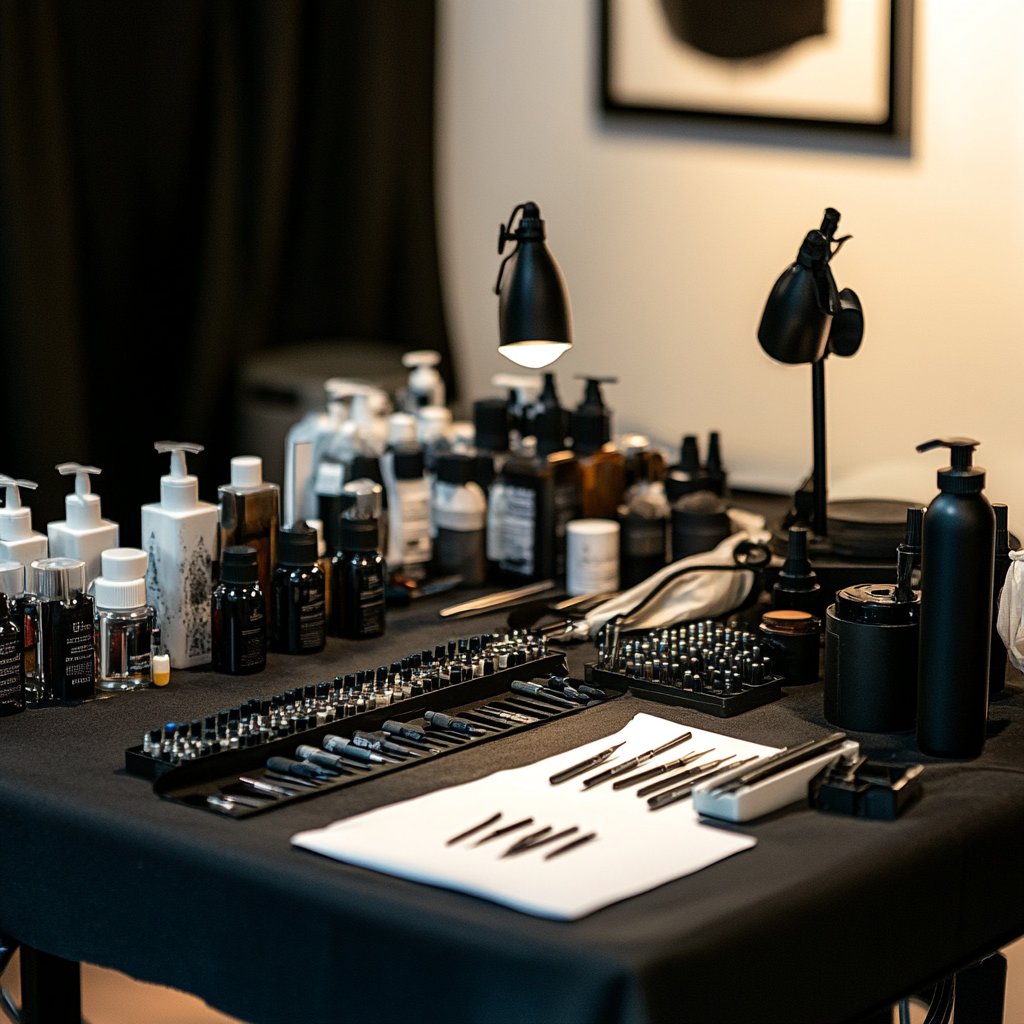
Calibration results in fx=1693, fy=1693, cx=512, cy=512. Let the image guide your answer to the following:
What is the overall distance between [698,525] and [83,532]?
0.75m

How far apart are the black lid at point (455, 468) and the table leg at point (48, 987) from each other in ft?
2.59

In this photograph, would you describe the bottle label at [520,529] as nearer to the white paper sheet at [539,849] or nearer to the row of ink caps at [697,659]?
the row of ink caps at [697,659]

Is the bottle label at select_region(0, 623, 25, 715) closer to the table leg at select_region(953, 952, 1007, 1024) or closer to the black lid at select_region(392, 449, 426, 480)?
the black lid at select_region(392, 449, 426, 480)

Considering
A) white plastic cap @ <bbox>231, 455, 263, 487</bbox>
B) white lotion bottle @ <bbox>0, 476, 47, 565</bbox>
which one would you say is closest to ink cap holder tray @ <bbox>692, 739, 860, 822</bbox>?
white plastic cap @ <bbox>231, 455, 263, 487</bbox>

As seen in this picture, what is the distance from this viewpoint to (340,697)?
1603 mm

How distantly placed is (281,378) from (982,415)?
1154mm

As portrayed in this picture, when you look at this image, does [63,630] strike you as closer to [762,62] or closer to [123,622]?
[123,622]

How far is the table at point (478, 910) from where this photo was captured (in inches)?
45.5

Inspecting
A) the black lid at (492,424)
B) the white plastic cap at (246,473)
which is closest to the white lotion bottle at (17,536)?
the white plastic cap at (246,473)

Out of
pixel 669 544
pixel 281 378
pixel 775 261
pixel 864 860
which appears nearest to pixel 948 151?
pixel 775 261

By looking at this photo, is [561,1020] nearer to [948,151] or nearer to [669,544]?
[669,544]

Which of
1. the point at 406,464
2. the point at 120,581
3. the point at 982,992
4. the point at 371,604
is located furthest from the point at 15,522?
the point at 982,992

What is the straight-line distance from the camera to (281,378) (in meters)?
2.88

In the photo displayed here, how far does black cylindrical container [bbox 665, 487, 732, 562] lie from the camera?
207 centimetres
